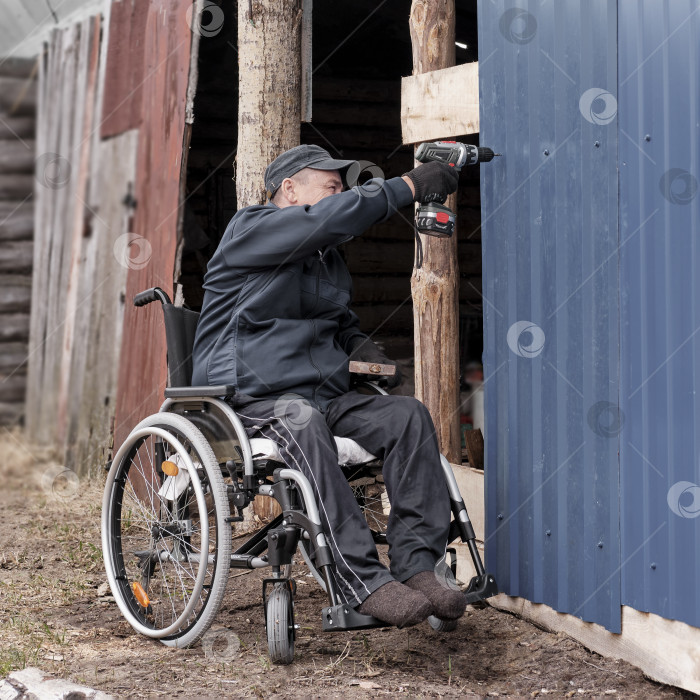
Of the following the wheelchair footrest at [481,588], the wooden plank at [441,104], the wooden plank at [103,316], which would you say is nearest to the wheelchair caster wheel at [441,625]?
the wheelchair footrest at [481,588]

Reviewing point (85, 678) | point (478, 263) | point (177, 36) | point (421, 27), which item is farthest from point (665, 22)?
point (478, 263)

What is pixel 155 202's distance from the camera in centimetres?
664

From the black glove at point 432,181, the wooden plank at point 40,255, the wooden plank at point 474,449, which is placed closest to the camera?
the black glove at point 432,181

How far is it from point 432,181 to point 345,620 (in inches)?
63.3

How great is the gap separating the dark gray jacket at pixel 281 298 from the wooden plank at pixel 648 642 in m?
1.26

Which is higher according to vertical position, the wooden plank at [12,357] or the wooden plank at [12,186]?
the wooden plank at [12,186]

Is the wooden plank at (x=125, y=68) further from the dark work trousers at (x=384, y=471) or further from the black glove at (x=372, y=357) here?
the dark work trousers at (x=384, y=471)

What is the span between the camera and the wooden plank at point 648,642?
337 centimetres

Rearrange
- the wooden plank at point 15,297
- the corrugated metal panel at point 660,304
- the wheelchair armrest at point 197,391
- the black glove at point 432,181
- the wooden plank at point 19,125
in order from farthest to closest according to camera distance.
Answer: the wooden plank at point 15,297 < the wooden plank at point 19,125 < the black glove at point 432,181 < the wheelchair armrest at point 197,391 < the corrugated metal panel at point 660,304

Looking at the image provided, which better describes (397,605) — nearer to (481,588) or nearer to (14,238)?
(481,588)

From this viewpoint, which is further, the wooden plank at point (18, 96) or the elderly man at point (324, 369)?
the wooden plank at point (18, 96)

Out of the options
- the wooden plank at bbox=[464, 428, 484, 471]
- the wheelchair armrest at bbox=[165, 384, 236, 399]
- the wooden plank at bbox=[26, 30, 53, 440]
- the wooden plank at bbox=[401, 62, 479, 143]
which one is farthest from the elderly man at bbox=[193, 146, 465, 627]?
the wooden plank at bbox=[26, 30, 53, 440]

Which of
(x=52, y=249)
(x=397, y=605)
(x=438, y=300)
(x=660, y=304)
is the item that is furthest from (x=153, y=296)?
(x=52, y=249)

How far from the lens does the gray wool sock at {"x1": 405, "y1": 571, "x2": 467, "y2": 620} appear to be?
3422 mm
